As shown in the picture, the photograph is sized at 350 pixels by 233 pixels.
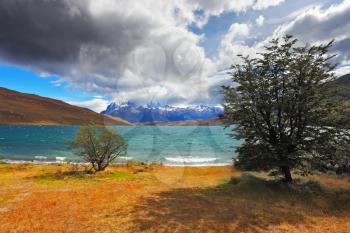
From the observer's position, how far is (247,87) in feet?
67.9

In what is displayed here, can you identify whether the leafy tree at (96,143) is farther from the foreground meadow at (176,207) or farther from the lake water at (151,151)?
the lake water at (151,151)

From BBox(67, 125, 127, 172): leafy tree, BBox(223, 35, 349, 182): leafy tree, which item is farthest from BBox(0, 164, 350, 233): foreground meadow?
BBox(67, 125, 127, 172): leafy tree

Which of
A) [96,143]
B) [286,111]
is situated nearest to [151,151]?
[96,143]

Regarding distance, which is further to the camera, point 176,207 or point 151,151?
point 151,151

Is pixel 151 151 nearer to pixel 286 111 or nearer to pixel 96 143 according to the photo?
pixel 96 143

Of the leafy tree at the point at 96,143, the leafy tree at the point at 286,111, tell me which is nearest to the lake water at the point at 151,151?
the leafy tree at the point at 286,111

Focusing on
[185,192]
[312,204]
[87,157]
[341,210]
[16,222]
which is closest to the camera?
[16,222]

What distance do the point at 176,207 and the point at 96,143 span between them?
2082 cm

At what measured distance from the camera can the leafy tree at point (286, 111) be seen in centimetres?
1909

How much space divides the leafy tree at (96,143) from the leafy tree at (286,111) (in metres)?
18.5

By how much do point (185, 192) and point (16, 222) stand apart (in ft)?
39.8

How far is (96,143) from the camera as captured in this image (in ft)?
109

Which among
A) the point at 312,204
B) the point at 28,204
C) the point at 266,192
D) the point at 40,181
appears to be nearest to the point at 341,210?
the point at 312,204

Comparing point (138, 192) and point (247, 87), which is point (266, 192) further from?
point (138, 192)
